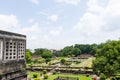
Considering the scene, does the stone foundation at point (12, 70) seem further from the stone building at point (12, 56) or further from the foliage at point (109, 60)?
the foliage at point (109, 60)

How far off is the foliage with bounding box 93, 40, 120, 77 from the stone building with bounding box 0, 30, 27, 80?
559 inches

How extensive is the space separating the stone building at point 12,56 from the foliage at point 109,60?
14.2 m

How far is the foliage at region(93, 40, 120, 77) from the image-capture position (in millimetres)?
32312

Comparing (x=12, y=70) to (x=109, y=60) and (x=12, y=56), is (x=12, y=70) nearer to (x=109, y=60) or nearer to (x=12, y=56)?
(x=12, y=56)

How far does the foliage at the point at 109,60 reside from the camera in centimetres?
3231

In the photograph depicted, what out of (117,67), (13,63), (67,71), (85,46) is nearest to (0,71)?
(13,63)

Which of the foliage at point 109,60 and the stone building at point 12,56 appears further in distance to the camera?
the foliage at point 109,60

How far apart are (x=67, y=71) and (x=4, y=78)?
27901 millimetres

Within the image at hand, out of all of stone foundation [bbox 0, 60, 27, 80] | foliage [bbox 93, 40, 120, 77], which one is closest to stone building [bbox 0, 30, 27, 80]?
stone foundation [bbox 0, 60, 27, 80]

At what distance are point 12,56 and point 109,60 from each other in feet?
57.8

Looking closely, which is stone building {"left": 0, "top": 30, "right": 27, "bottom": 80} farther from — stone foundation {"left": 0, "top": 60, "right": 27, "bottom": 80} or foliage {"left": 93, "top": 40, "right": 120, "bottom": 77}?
foliage {"left": 93, "top": 40, "right": 120, "bottom": 77}

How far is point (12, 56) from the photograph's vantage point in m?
22.1

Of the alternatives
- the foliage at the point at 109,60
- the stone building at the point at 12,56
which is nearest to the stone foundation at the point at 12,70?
the stone building at the point at 12,56

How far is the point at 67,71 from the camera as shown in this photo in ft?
154
